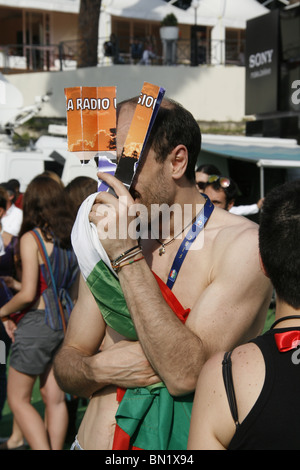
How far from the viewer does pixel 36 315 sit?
4.78 meters

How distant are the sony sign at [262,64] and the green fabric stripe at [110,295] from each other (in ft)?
37.2

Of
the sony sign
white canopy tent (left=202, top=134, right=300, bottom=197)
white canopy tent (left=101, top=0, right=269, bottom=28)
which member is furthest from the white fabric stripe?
white canopy tent (left=101, top=0, right=269, bottom=28)

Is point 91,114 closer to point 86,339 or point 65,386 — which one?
point 86,339

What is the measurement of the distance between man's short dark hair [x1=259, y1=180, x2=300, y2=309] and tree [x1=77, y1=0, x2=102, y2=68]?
19679mm

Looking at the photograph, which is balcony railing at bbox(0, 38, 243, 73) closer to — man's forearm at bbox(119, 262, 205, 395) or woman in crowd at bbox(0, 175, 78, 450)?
woman in crowd at bbox(0, 175, 78, 450)

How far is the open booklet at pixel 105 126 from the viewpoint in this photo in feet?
6.89

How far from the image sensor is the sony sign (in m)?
12.7

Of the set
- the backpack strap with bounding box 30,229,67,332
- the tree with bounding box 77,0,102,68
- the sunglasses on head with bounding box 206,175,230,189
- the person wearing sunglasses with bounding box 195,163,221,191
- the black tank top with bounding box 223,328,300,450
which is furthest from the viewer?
the tree with bounding box 77,0,102,68

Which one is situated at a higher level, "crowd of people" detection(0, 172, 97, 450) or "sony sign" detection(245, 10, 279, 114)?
"sony sign" detection(245, 10, 279, 114)

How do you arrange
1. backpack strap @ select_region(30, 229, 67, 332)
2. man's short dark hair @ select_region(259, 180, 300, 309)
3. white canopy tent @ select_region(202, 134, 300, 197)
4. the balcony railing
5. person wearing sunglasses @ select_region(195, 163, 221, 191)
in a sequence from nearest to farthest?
man's short dark hair @ select_region(259, 180, 300, 309) → backpack strap @ select_region(30, 229, 67, 332) → person wearing sunglasses @ select_region(195, 163, 221, 191) → white canopy tent @ select_region(202, 134, 300, 197) → the balcony railing

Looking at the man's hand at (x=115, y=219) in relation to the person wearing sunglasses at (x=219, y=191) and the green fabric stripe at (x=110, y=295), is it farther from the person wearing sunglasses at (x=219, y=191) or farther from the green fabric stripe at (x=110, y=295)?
the person wearing sunglasses at (x=219, y=191)

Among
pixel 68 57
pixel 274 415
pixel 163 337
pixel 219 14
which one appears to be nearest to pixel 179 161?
pixel 163 337

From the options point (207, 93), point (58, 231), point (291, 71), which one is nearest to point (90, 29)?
point (207, 93)
